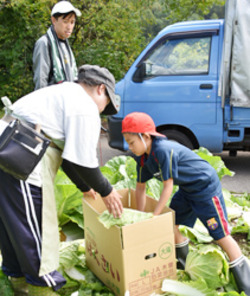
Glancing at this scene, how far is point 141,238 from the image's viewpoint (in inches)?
87.9

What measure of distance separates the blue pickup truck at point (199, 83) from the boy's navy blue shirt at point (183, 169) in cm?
280

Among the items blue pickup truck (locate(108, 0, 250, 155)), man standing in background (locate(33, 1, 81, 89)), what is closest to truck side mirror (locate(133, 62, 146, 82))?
blue pickup truck (locate(108, 0, 250, 155))

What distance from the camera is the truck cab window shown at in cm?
534

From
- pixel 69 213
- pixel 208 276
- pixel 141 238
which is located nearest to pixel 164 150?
pixel 141 238

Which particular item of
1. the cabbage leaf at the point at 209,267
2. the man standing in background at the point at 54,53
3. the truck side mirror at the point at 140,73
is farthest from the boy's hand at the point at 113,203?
the truck side mirror at the point at 140,73

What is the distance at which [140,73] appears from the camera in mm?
5559

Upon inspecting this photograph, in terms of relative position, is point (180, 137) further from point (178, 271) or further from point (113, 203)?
point (113, 203)

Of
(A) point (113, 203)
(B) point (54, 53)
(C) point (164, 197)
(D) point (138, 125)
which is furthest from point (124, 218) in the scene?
(B) point (54, 53)

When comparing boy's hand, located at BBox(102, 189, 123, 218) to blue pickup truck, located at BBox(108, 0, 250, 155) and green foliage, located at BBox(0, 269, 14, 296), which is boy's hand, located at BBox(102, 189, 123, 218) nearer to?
green foliage, located at BBox(0, 269, 14, 296)

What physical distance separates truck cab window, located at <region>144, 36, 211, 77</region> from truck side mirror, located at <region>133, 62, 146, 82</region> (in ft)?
0.22

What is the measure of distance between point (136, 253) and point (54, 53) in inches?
95.8

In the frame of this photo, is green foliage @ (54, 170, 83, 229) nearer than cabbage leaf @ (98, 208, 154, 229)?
No

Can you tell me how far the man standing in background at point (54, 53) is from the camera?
3736 mm

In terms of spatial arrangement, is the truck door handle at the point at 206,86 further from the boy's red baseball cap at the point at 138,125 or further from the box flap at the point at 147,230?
the box flap at the point at 147,230
